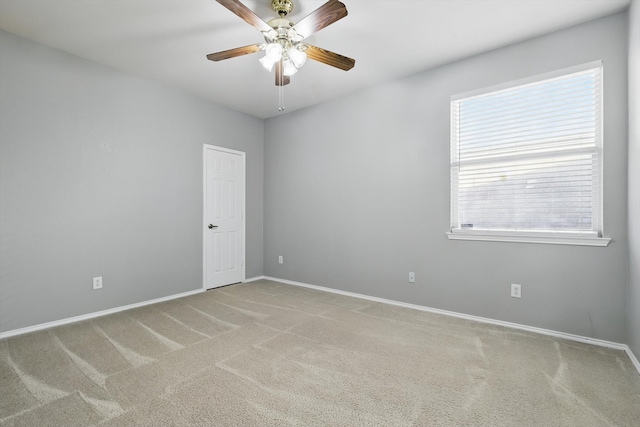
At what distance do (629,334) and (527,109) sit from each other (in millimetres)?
2051

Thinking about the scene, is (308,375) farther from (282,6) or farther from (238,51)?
(282,6)

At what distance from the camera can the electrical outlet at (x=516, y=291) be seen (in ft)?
9.48

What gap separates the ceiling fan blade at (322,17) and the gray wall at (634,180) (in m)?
2.12

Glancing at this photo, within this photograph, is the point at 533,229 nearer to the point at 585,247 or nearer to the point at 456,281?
the point at 585,247

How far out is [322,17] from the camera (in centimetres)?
201

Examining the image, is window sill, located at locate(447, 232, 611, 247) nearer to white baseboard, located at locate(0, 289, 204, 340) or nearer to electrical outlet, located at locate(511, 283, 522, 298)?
electrical outlet, located at locate(511, 283, 522, 298)

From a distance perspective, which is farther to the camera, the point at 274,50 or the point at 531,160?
the point at 531,160

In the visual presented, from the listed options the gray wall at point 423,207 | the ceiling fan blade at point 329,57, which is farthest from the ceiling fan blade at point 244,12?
the gray wall at point 423,207

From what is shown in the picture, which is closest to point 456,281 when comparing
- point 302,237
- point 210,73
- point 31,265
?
point 302,237

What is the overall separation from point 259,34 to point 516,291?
11.2ft

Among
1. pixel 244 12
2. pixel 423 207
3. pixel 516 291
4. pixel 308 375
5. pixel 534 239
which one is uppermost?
pixel 244 12

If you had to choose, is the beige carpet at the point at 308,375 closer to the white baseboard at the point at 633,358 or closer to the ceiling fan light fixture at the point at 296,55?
the white baseboard at the point at 633,358

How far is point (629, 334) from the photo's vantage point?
7.74 feet

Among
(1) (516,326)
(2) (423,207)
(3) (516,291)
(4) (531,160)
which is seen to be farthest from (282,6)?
(1) (516,326)
